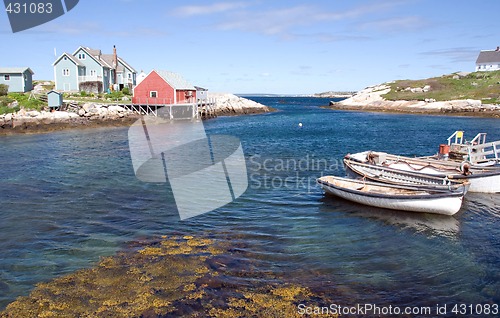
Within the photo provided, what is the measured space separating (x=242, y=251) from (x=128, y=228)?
4752 millimetres

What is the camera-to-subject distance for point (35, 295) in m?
9.52

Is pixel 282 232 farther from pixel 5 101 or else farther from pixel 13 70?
pixel 13 70

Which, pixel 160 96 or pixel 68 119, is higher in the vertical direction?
pixel 160 96

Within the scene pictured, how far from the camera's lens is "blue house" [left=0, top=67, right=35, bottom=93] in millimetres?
59156

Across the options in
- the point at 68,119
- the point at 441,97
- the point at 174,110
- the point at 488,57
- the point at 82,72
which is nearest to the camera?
the point at 68,119

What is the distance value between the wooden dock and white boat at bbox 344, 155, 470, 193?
Result: 141ft

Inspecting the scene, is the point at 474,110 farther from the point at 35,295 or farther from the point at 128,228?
the point at 35,295

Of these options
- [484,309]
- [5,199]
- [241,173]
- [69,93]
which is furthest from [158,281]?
[69,93]

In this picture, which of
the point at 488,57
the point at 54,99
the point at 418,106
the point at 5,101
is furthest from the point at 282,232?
the point at 488,57

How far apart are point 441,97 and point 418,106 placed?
6.81m

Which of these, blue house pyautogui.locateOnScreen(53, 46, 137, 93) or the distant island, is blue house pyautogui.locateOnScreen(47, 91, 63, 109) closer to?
blue house pyautogui.locateOnScreen(53, 46, 137, 93)

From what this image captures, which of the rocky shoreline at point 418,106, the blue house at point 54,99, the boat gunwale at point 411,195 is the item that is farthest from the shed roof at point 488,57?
the boat gunwale at point 411,195

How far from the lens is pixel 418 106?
273 feet

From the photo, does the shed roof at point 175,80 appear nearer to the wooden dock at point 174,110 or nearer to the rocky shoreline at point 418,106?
the wooden dock at point 174,110
